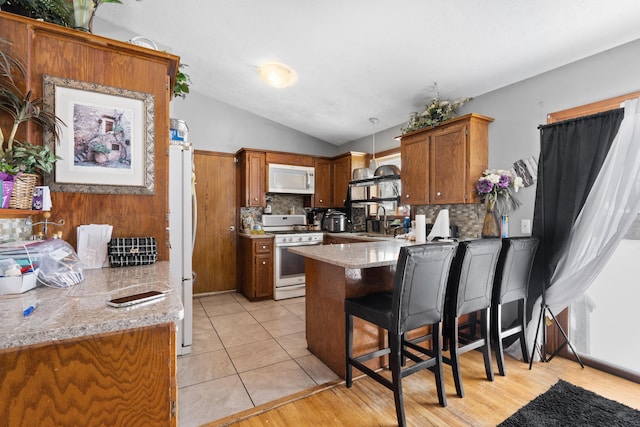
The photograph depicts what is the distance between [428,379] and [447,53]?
8.91ft

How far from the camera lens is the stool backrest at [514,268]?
7.52ft

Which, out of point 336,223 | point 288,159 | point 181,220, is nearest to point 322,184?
point 288,159

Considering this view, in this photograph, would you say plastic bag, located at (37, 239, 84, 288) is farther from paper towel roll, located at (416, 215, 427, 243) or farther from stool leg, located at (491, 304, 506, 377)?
stool leg, located at (491, 304, 506, 377)

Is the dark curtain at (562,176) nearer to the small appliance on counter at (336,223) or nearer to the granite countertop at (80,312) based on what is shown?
the small appliance on counter at (336,223)

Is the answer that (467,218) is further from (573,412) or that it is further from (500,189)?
(573,412)

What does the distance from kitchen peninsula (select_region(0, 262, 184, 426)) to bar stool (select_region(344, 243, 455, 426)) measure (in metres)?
1.18

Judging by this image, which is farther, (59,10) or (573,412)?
(573,412)

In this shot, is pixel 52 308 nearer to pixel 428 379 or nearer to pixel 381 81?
pixel 428 379

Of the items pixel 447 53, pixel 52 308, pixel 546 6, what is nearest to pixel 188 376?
pixel 52 308

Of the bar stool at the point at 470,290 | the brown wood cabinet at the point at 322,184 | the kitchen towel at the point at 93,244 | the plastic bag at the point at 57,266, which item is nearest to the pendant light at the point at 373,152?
the brown wood cabinet at the point at 322,184

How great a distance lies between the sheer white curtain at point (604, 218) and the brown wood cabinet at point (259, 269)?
128 inches

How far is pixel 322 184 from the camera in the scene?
522 centimetres

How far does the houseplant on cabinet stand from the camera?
132 cm

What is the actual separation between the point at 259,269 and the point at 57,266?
3101mm
